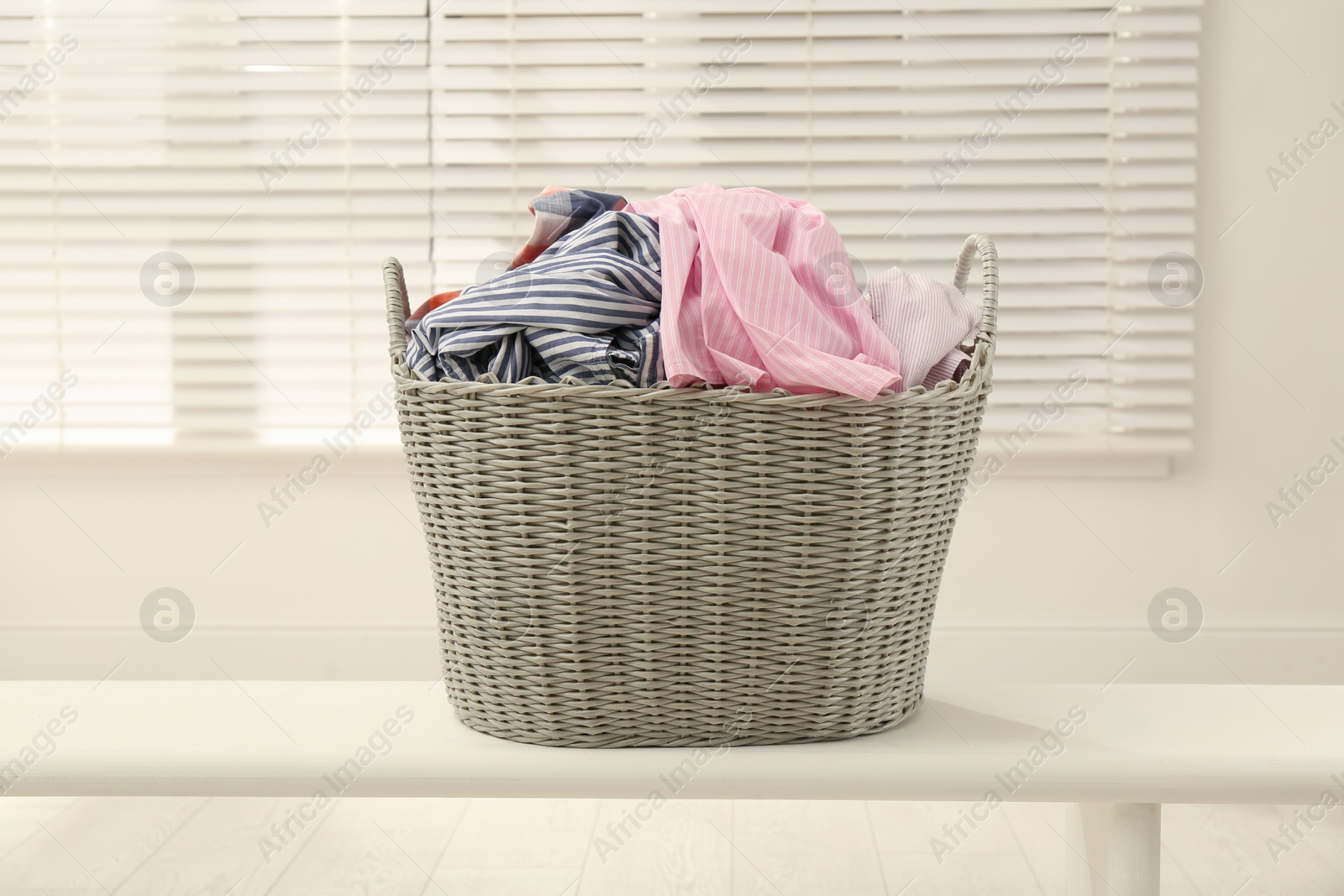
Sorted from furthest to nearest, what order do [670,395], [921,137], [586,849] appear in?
[921,137]
[586,849]
[670,395]

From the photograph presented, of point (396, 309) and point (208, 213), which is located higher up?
point (208, 213)

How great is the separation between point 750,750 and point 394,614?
50.3 inches

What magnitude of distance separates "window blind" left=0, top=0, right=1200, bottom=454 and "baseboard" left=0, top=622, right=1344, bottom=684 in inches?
13.3

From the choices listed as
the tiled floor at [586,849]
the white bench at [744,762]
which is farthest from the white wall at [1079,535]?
the white bench at [744,762]

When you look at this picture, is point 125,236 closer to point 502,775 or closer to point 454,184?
point 454,184

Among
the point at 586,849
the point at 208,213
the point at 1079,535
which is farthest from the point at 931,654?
the point at 208,213

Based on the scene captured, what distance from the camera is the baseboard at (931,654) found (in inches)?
67.5

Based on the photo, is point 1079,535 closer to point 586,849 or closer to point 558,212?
point 586,849

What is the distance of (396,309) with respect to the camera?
0.64 m

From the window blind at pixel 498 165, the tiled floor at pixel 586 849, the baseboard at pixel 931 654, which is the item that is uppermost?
the window blind at pixel 498 165

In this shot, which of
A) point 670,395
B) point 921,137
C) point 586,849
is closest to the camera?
point 670,395

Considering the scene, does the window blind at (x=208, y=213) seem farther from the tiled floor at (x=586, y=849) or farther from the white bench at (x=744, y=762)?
the white bench at (x=744, y=762)

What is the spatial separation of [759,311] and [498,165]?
50.4 inches

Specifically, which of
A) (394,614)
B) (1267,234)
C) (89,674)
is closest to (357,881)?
(394,614)
